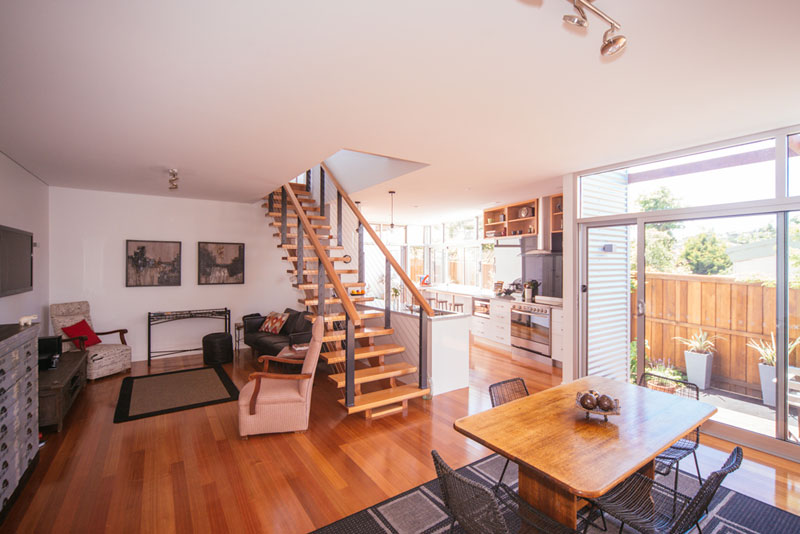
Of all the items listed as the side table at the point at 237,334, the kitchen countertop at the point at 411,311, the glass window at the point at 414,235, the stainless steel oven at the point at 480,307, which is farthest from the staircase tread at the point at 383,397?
the glass window at the point at 414,235

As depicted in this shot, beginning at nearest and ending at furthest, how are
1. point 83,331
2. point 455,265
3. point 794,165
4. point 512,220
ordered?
1. point 794,165
2. point 83,331
3. point 512,220
4. point 455,265

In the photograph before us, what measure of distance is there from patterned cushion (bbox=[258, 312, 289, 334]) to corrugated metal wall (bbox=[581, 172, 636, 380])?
443cm

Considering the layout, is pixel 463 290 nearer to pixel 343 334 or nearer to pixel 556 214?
pixel 556 214

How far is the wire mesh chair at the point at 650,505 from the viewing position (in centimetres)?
150

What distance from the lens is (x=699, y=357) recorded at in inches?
143

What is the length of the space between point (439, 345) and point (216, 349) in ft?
11.7

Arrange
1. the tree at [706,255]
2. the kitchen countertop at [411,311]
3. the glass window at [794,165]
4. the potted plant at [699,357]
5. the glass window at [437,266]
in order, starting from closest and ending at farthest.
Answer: the glass window at [794,165] < the tree at [706,255] < the potted plant at [699,357] < the kitchen countertop at [411,311] < the glass window at [437,266]

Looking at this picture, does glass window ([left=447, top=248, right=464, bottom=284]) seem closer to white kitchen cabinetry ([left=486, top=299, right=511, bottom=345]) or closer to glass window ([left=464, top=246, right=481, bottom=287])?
glass window ([left=464, top=246, right=481, bottom=287])

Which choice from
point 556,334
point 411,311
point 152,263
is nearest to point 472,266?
point 556,334

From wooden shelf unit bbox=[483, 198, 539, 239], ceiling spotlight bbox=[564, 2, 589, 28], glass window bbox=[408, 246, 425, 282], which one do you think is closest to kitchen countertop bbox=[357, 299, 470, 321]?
wooden shelf unit bbox=[483, 198, 539, 239]

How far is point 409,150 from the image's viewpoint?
3.63 meters

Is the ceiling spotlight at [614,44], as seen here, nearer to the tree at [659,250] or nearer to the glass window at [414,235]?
the tree at [659,250]

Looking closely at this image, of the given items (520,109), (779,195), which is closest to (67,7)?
(520,109)

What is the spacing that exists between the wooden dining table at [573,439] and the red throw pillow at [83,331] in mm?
5494
